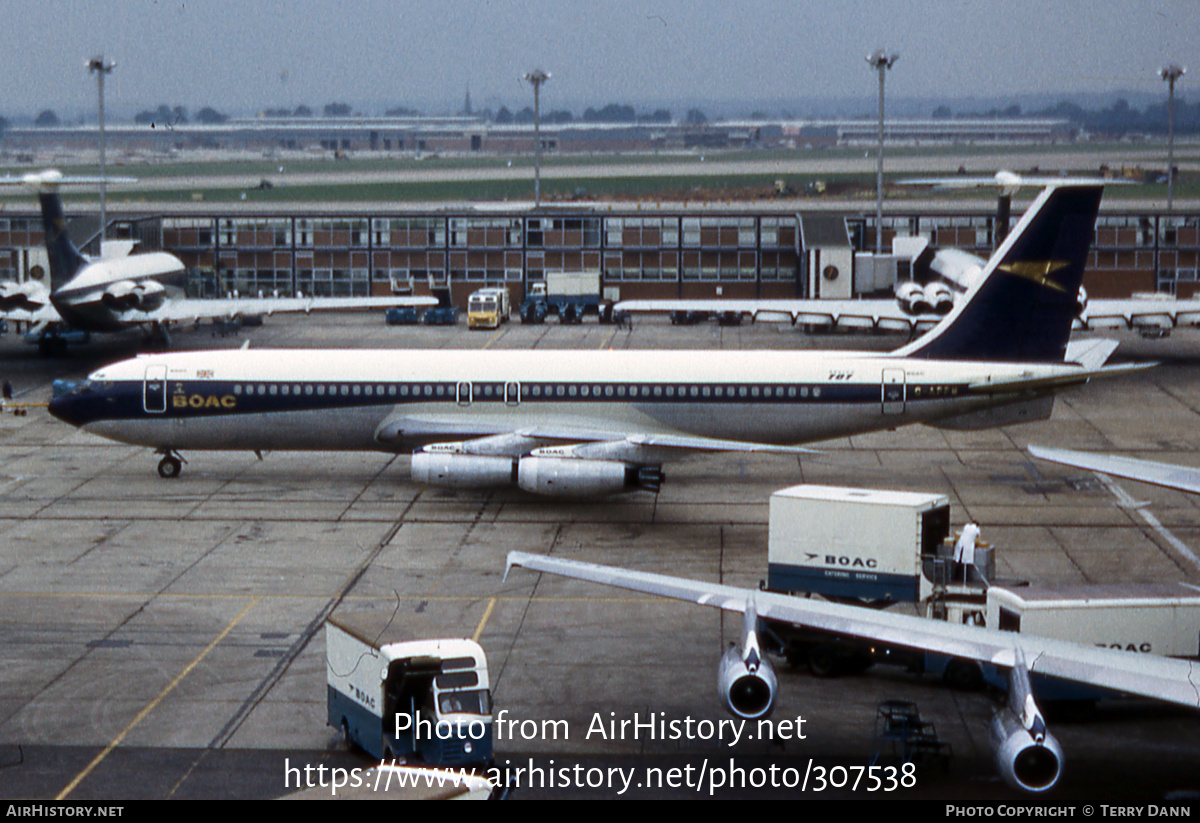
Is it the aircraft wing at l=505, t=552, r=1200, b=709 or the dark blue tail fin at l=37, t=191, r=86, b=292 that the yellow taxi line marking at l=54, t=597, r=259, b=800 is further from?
A: the dark blue tail fin at l=37, t=191, r=86, b=292

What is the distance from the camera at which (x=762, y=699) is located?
20.0 m

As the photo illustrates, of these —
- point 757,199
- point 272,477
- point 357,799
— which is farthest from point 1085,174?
point 357,799

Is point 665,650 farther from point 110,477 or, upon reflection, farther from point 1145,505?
point 110,477

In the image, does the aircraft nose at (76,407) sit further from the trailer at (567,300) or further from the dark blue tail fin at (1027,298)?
the trailer at (567,300)

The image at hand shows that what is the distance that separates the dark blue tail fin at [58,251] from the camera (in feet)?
227

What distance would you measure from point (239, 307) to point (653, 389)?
37.5 metres

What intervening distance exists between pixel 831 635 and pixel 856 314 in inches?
2087

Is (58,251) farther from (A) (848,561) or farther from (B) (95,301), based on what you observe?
(A) (848,561)

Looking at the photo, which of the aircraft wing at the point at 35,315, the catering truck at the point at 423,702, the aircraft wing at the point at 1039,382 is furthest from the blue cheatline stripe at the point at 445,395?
the aircraft wing at the point at 35,315

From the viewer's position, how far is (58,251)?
231ft

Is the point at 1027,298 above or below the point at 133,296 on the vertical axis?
above

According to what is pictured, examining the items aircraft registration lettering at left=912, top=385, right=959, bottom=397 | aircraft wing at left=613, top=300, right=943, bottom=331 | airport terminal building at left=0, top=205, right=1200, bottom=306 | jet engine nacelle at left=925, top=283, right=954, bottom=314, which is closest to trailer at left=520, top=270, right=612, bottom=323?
airport terminal building at left=0, top=205, right=1200, bottom=306

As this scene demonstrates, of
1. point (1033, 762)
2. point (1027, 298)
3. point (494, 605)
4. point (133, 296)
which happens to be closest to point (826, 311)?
point (1027, 298)

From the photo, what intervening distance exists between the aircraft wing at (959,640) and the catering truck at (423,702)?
3323 millimetres
